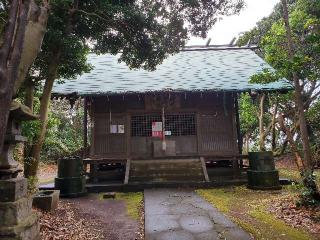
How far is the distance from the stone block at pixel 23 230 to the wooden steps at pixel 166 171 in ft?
23.7

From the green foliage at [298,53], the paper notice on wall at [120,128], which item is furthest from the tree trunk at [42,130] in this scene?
the paper notice on wall at [120,128]

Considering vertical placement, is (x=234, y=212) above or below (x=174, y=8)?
below

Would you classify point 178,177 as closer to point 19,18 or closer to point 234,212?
point 234,212

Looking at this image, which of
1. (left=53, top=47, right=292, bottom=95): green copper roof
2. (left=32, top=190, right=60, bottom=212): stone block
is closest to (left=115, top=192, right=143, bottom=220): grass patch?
(left=32, top=190, right=60, bottom=212): stone block

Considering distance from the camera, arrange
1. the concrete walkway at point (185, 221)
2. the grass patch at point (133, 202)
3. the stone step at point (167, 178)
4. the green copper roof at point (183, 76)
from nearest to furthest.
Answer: the concrete walkway at point (185, 221)
the grass patch at point (133, 202)
the stone step at point (167, 178)
the green copper roof at point (183, 76)

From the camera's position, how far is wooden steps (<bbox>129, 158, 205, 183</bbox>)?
41.2ft

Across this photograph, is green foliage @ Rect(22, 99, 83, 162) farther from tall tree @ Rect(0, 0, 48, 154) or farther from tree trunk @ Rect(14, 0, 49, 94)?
tall tree @ Rect(0, 0, 48, 154)

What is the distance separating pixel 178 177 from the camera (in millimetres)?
12570

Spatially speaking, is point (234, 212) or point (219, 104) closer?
point (234, 212)

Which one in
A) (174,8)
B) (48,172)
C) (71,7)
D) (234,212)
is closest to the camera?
(234,212)

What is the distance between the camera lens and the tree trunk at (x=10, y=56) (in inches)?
142


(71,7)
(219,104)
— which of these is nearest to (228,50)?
(219,104)

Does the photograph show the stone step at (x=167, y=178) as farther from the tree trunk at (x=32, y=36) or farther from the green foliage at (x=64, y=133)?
the green foliage at (x=64, y=133)

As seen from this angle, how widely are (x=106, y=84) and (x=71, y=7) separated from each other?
5.93 meters
